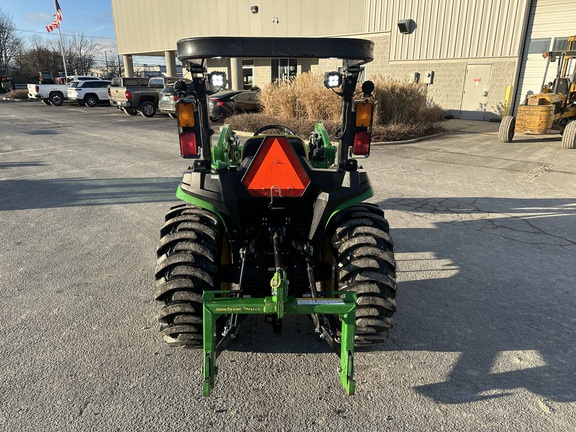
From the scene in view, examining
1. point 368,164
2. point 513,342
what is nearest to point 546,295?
point 513,342

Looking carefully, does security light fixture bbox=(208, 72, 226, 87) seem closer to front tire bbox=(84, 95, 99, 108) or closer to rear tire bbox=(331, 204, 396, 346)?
rear tire bbox=(331, 204, 396, 346)

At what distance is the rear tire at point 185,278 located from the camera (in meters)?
2.61

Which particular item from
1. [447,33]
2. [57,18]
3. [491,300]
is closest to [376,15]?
[447,33]

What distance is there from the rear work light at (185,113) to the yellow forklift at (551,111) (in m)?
11.2

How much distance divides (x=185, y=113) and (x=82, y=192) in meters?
4.99

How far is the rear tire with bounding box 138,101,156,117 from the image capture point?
19.7 meters

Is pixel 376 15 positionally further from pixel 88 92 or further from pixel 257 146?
pixel 257 146

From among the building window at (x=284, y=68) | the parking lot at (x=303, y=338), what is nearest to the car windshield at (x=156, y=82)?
the building window at (x=284, y=68)

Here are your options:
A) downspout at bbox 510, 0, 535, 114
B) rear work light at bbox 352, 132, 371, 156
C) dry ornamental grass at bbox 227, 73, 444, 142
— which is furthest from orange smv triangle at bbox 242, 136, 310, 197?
downspout at bbox 510, 0, 535, 114

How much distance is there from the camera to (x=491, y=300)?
11.7 feet

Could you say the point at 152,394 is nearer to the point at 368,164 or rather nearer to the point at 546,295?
the point at 546,295

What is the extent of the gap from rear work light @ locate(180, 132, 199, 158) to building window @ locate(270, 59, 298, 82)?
76.8ft

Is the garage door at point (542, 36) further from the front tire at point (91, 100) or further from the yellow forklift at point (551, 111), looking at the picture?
the front tire at point (91, 100)

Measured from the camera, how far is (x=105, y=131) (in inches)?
583
